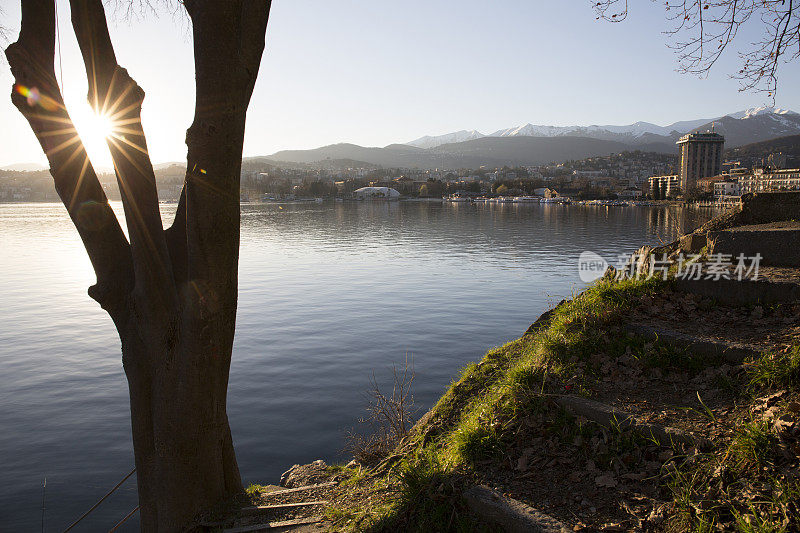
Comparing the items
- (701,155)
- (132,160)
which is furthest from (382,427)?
(701,155)

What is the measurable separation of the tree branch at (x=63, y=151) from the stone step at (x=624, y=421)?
11.1 feet

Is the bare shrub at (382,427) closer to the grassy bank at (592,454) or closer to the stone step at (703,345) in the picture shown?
the grassy bank at (592,454)

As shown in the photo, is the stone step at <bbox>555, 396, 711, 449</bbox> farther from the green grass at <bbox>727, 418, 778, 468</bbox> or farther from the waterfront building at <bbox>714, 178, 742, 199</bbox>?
the waterfront building at <bbox>714, 178, 742, 199</bbox>

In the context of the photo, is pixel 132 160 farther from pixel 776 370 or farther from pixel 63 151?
pixel 776 370

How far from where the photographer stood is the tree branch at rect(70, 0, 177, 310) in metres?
3.59

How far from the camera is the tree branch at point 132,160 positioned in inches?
141

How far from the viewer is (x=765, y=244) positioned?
5.35 m

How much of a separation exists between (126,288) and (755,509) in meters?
4.12

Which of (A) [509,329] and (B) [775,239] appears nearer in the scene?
(B) [775,239]

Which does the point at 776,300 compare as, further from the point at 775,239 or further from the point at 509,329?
the point at 509,329

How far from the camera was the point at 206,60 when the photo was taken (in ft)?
10.4

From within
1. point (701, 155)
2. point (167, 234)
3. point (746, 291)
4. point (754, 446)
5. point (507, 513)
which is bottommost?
point (507, 513)

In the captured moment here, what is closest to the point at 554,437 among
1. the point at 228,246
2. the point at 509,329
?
the point at 228,246

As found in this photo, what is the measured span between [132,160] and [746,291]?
524cm
